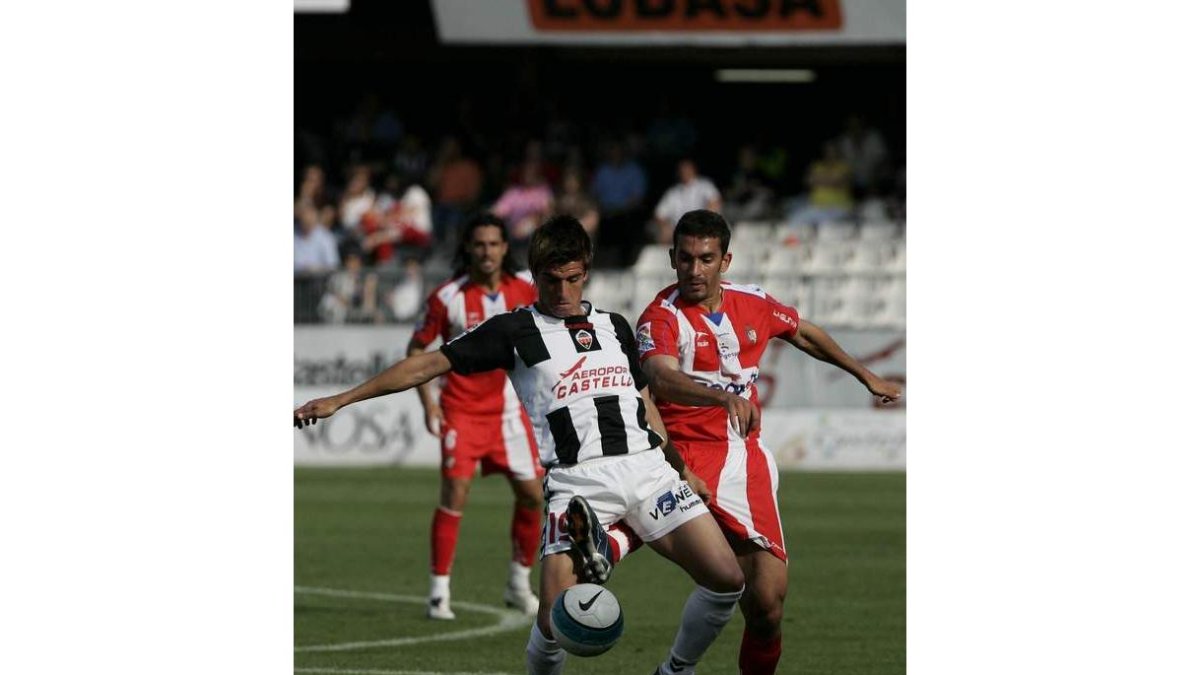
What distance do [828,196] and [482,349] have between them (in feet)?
60.7

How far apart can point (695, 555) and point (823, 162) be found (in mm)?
18858

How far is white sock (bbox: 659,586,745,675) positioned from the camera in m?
7.65

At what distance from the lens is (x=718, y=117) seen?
29734mm

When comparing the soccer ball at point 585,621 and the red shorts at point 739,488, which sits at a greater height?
the red shorts at point 739,488

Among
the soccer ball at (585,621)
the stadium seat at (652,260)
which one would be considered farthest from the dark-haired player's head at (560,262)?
the stadium seat at (652,260)

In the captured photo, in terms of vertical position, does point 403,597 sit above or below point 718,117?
below

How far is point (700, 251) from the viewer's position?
7.74 m

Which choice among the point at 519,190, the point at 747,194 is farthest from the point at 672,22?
the point at 519,190

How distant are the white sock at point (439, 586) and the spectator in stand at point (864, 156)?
15.8 meters

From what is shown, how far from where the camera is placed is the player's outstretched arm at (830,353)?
8070 mm

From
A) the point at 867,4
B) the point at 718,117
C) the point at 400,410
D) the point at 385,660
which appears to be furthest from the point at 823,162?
the point at 385,660

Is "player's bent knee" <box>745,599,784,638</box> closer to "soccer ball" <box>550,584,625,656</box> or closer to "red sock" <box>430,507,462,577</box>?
"soccer ball" <box>550,584,625,656</box>

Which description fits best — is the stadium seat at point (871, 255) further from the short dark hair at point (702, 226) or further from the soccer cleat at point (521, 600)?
the short dark hair at point (702, 226)

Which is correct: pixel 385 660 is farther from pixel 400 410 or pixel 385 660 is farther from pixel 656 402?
pixel 400 410
